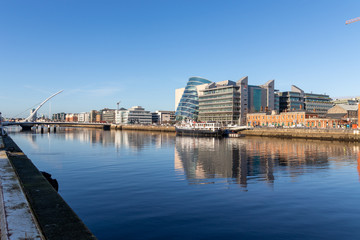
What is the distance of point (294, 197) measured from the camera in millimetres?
20812

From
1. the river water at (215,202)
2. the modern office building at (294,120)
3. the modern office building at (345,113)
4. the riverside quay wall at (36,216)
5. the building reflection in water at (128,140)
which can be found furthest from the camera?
the modern office building at (345,113)

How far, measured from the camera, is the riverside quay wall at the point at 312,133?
84188 millimetres

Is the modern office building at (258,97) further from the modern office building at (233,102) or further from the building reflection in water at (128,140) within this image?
the building reflection in water at (128,140)

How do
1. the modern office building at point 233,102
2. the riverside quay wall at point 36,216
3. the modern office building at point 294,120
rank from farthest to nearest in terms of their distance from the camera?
1. the modern office building at point 233,102
2. the modern office building at point 294,120
3. the riverside quay wall at point 36,216

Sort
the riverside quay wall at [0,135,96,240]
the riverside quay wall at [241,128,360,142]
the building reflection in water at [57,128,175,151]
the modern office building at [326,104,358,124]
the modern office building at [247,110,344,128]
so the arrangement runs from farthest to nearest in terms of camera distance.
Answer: the modern office building at [326,104,358,124]
the modern office building at [247,110,344,128]
the riverside quay wall at [241,128,360,142]
the building reflection in water at [57,128,175,151]
the riverside quay wall at [0,135,96,240]

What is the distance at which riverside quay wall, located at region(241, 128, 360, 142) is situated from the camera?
84188 millimetres

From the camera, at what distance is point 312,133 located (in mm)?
94812

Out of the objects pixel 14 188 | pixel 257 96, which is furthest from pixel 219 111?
pixel 14 188

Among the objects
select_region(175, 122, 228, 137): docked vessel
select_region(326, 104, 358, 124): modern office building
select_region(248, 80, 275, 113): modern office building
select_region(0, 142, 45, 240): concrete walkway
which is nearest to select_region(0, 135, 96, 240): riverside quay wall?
select_region(0, 142, 45, 240): concrete walkway

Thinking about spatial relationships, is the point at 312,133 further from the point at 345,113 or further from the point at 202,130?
the point at 202,130

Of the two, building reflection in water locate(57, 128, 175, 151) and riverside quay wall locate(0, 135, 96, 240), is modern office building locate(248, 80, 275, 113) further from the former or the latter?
riverside quay wall locate(0, 135, 96, 240)

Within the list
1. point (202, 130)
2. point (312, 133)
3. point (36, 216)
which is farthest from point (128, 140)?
point (36, 216)

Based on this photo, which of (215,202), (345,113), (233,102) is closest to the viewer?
(215,202)

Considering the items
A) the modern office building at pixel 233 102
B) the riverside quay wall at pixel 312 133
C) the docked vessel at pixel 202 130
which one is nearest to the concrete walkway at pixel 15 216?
the riverside quay wall at pixel 312 133
